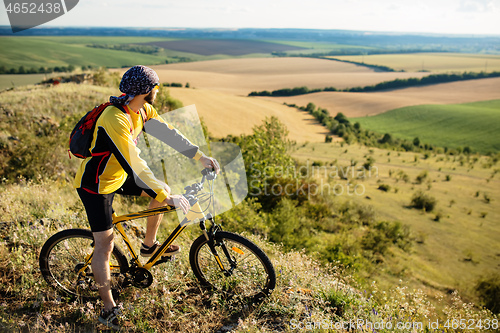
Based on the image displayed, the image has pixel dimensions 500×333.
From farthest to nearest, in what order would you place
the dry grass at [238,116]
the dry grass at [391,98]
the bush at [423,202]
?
the dry grass at [391,98]
the dry grass at [238,116]
the bush at [423,202]

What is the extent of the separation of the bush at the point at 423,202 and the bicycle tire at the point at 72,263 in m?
27.4

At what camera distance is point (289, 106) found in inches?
3145

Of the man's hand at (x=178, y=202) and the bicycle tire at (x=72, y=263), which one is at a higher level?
the man's hand at (x=178, y=202)

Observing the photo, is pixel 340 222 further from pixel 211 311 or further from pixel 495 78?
pixel 495 78

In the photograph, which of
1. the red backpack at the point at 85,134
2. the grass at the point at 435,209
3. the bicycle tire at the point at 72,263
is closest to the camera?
the red backpack at the point at 85,134

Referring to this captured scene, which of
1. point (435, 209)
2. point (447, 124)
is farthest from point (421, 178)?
point (447, 124)

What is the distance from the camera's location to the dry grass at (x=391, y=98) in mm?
82312

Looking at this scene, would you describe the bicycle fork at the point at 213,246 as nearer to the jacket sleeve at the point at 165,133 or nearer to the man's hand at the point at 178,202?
the man's hand at the point at 178,202

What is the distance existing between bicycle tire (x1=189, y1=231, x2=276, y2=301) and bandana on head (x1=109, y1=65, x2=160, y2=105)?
1.57 metres

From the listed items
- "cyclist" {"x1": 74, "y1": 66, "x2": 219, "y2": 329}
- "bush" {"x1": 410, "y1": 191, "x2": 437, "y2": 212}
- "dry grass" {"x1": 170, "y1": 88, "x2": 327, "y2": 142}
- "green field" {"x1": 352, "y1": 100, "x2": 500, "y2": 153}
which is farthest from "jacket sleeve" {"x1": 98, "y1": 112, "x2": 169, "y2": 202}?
"green field" {"x1": 352, "y1": 100, "x2": 500, "y2": 153}

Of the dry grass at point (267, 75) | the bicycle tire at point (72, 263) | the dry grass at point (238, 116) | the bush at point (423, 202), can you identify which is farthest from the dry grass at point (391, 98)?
the bicycle tire at point (72, 263)

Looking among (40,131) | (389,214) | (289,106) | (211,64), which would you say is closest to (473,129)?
(289,106)

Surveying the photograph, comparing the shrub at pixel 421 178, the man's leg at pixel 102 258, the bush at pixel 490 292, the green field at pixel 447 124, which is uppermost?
the man's leg at pixel 102 258

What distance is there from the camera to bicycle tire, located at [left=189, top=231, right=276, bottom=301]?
3223 millimetres
